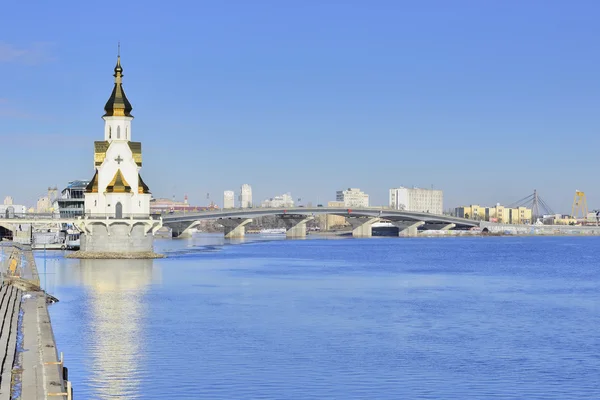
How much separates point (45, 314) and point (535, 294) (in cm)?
2855

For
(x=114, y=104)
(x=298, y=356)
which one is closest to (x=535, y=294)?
(x=298, y=356)

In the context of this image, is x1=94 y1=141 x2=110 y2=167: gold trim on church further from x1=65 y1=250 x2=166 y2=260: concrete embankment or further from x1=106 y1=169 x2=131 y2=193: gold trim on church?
x1=65 y1=250 x2=166 y2=260: concrete embankment

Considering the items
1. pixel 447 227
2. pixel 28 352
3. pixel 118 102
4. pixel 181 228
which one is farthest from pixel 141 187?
pixel 447 227

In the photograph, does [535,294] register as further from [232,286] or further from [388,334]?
[388,334]

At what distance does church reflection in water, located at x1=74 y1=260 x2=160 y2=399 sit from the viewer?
2686cm

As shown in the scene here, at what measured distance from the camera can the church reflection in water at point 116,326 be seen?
88.1ft

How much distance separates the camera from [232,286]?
5897 cm

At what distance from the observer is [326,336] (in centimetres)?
3572

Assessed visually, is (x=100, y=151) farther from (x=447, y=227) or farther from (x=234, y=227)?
(x=447, y=227)

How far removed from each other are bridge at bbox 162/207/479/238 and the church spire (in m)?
47.9

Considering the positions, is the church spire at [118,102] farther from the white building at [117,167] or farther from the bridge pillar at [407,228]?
the bridge pillar at [407,228]

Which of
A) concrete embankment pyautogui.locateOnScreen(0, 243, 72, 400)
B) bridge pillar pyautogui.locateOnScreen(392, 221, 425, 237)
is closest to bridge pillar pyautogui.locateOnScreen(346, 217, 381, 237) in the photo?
bridge pillar pyautogui.locateOnScreen(392, 221, 425, 237)

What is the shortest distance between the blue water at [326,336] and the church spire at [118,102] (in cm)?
1868

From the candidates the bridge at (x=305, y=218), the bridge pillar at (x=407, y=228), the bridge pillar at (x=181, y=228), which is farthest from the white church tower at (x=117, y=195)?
the bridge pillar at (x=407, y=228)
